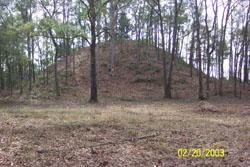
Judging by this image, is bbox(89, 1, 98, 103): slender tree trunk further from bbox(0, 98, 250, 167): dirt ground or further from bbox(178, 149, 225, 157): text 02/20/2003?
bbox(178, 149, 225, 157): text 02/20/2003

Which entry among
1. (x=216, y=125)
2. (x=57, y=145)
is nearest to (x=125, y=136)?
(x=57, y=145)

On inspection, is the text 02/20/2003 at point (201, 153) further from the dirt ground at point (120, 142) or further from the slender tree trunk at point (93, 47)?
the slender tree trunk at point (93, 47)

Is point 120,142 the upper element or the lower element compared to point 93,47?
lower

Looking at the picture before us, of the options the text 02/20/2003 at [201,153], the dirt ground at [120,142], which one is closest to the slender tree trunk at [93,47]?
the dirt ground at [120,142]

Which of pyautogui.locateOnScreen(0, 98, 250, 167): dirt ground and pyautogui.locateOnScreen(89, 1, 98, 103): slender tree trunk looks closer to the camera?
pyautogui.locateOnScreen(0, 98, 250, 167): dirt ground

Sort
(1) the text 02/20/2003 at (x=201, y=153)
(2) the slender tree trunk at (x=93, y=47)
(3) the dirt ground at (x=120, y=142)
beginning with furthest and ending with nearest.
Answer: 1. (2) the slender tree trunk at (x=93, y=47)
2. (1) the text 02/20/2003 at (x=201, y=153)
3. (3) the dirt ground at (x=120, y=142)

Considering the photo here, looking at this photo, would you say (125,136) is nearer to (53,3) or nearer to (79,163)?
(79,163)

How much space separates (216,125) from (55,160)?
5.82m

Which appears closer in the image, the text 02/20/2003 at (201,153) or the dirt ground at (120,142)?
the dirt ground at (120,142)

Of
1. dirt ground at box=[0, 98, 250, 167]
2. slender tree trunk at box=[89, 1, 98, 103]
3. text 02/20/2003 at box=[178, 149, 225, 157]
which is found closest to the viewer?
dirt ground at box=[0, 98, 250, 167]

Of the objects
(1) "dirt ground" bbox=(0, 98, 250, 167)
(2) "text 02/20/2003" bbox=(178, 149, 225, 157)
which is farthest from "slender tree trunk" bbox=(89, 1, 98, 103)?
(2) "text 02/20/2003" bbox=(178, 149, 225, 157)

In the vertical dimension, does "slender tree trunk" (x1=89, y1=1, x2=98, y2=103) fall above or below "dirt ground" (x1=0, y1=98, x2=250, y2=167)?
above

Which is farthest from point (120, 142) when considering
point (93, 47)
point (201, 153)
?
point (93, 47)

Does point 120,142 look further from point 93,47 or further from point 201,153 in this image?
point 93,47
